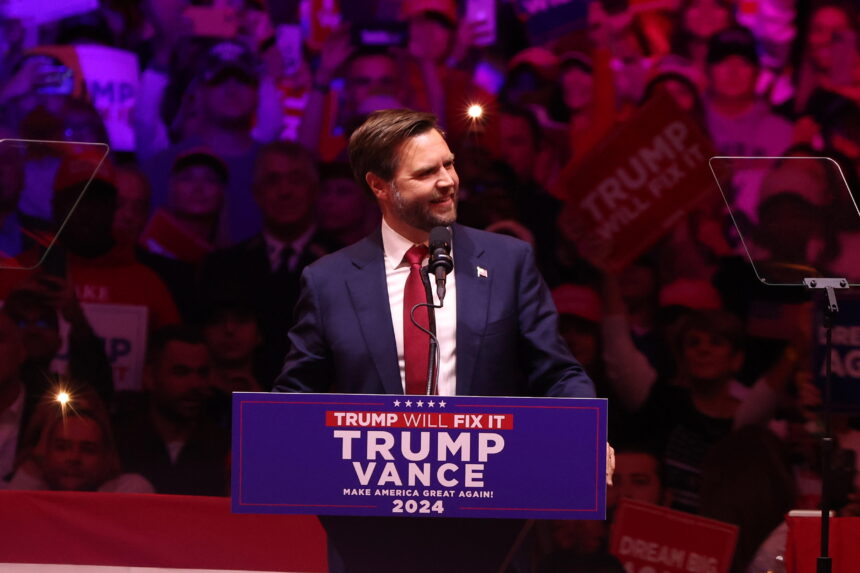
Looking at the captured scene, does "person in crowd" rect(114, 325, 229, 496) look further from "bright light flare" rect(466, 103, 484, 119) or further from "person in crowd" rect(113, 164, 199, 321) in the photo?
"bright light flare" rect(466, 103, 484, 119)

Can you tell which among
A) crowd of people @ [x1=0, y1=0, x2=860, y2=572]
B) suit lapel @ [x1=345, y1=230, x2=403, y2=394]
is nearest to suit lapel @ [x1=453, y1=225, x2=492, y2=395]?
suit lapel @ [x1=345, y1=230, x2=403, y2=394]

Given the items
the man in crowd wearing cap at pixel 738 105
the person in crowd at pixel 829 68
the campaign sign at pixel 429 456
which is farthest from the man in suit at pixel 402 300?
the person in crowd at pixel 829 68

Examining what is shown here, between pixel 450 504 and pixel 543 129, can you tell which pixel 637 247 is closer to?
pixel 543 129

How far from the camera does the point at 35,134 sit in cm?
453

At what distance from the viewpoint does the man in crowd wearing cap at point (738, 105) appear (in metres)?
4.51

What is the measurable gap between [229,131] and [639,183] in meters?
1.70

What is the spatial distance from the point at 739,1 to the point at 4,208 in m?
2.98

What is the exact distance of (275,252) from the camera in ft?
14.9

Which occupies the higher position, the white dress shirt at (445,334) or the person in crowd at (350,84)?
the person in crowd at (350,84)

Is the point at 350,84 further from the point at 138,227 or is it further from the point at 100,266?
the point at 100,266

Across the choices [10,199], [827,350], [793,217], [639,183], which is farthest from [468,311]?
[639,183]

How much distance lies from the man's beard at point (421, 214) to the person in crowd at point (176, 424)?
2338mm

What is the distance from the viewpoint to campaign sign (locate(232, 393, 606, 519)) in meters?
1.92

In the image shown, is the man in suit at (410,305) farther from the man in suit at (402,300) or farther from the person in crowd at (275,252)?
the person in crowd at (275,252)
